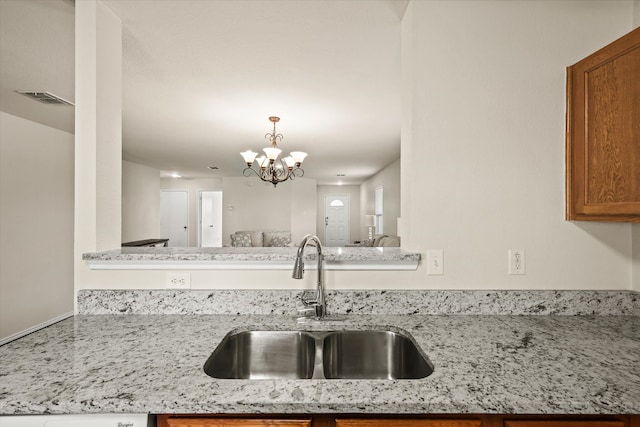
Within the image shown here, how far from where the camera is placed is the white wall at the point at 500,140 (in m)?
1.59

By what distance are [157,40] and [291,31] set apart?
85 cm

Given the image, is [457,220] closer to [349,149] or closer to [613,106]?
[613,106]

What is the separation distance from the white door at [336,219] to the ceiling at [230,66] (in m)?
7.68

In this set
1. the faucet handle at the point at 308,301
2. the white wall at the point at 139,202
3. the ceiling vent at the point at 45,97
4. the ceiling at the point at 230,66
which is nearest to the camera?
the faucet handle at the point at 308,301

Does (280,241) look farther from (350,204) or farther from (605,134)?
(605,134)

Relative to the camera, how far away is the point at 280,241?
9.06 meters

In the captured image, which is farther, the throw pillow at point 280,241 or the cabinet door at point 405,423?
the throw pillow at point 280,241

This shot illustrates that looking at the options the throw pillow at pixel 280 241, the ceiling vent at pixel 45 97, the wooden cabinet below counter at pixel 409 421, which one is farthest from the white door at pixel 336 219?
the wooden cabinet below counter at pixel 409 421

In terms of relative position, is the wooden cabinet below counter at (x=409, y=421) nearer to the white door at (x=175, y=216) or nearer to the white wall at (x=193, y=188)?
the white wall at (x=193, y=188)

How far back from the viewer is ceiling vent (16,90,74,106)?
3201 mm

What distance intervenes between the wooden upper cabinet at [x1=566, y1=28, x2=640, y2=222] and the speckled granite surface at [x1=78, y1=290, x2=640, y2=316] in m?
0.40

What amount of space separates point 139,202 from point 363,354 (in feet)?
25.5

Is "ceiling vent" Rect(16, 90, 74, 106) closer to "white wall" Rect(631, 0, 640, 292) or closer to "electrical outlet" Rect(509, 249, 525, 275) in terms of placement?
"electrical outlet" Rect(509, 249, 525, 275)

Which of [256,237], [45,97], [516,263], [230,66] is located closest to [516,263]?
[516,263]
